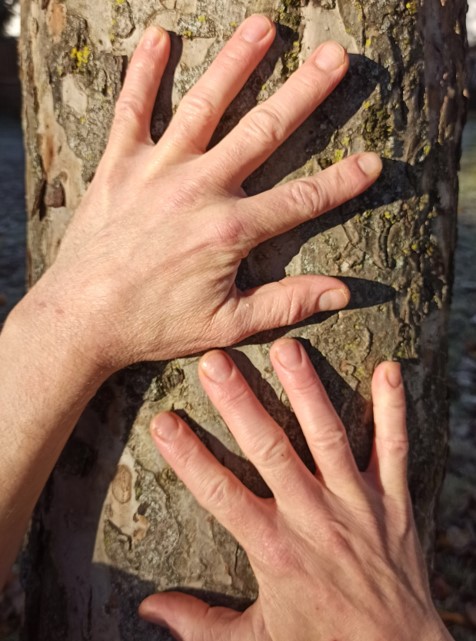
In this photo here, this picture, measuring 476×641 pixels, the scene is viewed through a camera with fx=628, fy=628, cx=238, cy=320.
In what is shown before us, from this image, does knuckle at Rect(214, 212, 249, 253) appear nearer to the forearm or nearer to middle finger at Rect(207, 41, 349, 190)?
middle finger at Rect(207, 41, 349, 190)

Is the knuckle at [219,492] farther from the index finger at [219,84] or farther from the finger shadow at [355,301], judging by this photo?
the index finger at [219,84]

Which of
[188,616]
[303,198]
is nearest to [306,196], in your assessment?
[303,198]

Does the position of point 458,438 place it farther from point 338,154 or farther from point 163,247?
point 163,247

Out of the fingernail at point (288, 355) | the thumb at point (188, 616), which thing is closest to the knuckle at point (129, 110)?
the fingernail at point (288, 355)

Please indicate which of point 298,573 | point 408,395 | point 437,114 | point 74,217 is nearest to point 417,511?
point 408,395

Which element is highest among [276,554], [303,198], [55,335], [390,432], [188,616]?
[303,198]

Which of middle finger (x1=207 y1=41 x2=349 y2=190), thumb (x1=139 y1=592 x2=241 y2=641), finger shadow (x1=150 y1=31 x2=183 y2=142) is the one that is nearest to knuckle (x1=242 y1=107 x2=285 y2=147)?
middle finger (x1=207 y1=41 x2=349 y2=190)
